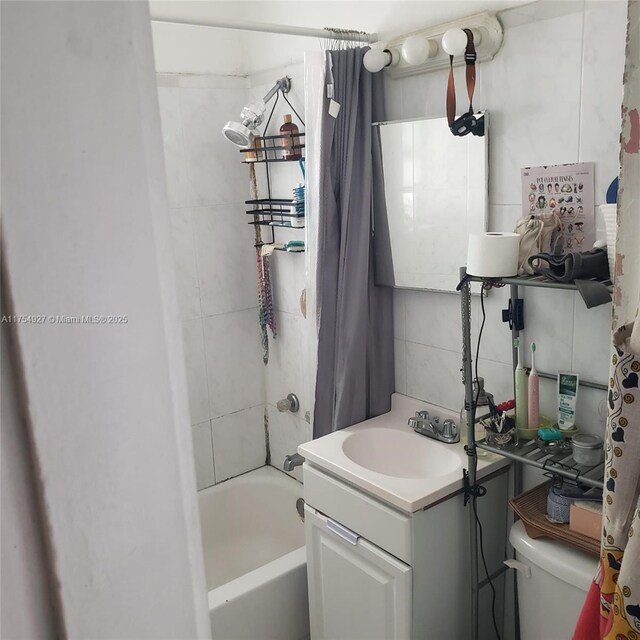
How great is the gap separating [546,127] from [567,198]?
199mm

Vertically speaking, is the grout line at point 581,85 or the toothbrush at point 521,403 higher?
the grout line at point 581,85

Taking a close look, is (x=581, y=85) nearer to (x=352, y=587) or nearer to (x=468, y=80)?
(x=468, y=80)

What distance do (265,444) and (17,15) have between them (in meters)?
2.84

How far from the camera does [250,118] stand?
244cm

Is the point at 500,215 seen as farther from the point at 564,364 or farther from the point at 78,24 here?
the point at 78,24

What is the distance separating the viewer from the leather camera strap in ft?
5.55

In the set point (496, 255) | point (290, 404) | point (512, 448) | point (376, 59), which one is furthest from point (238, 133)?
point (512, 448)

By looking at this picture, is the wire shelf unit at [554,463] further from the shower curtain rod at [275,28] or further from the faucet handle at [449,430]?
the shower curtain rod at [275,28]

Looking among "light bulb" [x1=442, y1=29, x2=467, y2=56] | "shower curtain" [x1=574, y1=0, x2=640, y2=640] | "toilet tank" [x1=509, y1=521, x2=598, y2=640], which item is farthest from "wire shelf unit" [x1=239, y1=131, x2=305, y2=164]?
"shower curtain" [x1=574, y1=0, x2=640, y2=640]

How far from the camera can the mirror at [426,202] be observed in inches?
73.0

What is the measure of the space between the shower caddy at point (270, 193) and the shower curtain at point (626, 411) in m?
1.70

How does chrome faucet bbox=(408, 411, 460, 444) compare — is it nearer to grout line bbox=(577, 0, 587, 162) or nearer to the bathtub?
the bathtub

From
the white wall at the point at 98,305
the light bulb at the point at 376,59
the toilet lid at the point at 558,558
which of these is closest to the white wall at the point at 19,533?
the white wall at the point at 98,305

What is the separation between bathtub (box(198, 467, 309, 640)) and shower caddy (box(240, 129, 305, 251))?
1.11 meters
